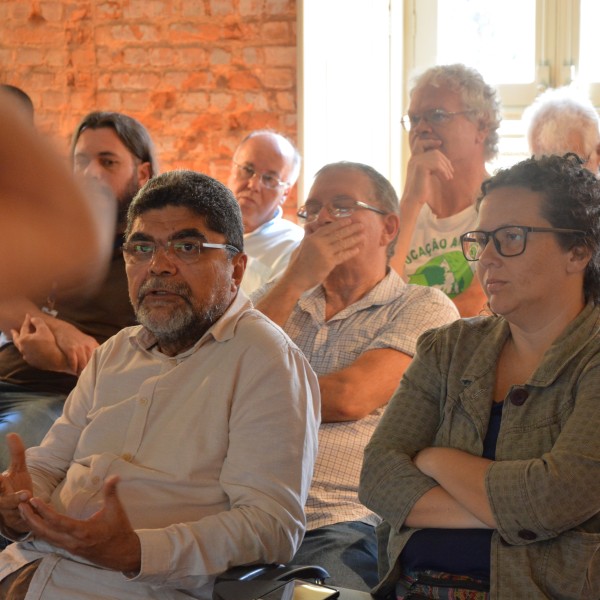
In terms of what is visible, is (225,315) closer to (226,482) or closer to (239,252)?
(239,252)

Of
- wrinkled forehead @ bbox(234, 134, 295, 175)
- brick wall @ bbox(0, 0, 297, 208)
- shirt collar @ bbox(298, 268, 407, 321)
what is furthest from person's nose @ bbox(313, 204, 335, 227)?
brick wall @ bbox(0, 0, 297, 208)

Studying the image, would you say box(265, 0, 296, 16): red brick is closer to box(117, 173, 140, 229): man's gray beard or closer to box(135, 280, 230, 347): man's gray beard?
box(117, 173, 140, 229): man's gray beard

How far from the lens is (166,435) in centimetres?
188

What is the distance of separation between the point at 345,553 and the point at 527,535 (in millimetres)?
586

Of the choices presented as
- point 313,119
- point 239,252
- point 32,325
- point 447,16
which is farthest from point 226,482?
point 447,16

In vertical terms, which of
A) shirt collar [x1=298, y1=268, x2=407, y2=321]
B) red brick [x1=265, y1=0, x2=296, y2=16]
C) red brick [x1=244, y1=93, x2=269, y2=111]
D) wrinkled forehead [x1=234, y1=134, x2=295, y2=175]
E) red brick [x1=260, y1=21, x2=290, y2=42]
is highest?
red brick [x1=265, y1=0, x2=296, y2=16]

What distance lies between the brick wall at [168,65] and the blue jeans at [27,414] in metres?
2.07

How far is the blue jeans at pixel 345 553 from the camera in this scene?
2039 millimetres

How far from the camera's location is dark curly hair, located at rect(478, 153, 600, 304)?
1.83m

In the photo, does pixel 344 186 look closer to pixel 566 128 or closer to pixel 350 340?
pixel 350 340

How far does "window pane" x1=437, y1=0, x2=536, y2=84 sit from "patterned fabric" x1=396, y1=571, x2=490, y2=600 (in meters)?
3.29

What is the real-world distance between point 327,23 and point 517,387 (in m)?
3.22

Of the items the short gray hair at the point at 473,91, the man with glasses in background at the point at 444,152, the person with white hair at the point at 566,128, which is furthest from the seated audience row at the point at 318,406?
the person with white hair at the point at 566,128

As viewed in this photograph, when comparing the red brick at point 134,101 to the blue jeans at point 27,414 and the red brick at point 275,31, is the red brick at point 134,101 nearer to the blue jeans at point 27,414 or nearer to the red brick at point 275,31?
the red brick at point 275,31
